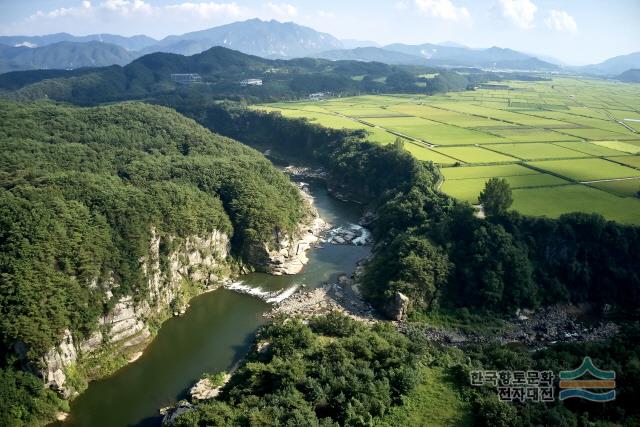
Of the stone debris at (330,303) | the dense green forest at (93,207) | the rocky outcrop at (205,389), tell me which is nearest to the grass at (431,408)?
the rocky outcrop at (205,389)

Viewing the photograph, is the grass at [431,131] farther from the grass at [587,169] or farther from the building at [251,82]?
the building at [251,82]

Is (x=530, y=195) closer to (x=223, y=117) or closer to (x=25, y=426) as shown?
(x=25, y=426)

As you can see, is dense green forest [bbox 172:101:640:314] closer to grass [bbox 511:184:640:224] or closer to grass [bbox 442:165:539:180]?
grass [bbox 511:184:640:224]

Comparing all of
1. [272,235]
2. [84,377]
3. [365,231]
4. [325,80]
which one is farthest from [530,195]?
[325,80]

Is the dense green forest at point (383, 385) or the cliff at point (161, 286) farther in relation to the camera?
the cliff at point (161, 286)

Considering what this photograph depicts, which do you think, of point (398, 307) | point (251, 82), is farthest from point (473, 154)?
point (251, 82)

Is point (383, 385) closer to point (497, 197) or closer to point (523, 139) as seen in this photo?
point (497, 197)

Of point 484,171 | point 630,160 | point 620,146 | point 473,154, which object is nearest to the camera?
point 484,171

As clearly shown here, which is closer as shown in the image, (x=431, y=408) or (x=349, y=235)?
(x=431, y=408)
